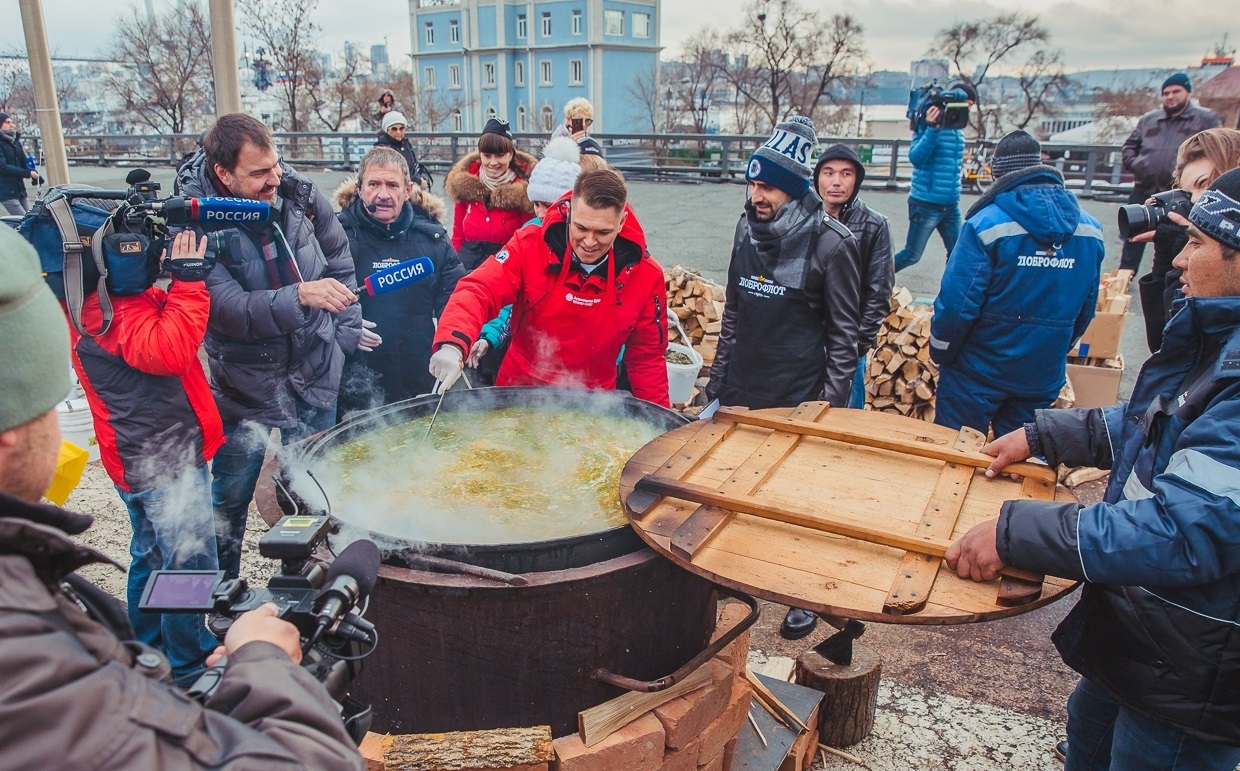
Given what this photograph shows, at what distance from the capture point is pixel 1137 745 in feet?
7.55

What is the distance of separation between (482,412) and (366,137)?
20.2 metres

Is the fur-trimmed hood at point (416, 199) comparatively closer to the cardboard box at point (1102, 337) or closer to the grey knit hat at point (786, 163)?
the grey knit hat at point (786, 163)

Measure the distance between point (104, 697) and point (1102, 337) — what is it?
23.3 feet

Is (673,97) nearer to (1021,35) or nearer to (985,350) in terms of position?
(1021,35)

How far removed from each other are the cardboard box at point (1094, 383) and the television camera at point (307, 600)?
6.40 meters

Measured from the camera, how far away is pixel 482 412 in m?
3.88

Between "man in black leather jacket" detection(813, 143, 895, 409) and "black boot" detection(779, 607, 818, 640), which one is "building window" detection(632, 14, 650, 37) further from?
"black boot" detection(779, 607, 818, 640)

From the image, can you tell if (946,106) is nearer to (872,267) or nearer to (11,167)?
(872,267)

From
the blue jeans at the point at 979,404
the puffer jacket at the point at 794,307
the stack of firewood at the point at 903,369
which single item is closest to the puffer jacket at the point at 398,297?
the puffer jacket at the point at 794,307

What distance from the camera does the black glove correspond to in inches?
121

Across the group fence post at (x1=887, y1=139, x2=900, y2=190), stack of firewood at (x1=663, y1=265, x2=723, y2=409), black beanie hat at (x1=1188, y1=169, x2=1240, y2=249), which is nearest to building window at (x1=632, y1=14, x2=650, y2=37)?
fence post at (x1=887, y1=139, x2=900, y2=190)

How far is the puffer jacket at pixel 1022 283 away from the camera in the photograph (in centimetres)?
412

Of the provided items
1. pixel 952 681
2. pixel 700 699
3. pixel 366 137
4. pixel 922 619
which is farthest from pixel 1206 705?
pixel 366 137

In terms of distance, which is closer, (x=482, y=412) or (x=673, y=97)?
(x=482, y=412)
